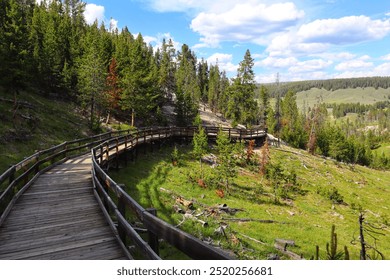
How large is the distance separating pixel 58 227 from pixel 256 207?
16.6 metres

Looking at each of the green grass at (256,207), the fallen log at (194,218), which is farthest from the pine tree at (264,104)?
the fallen log at (194,218)

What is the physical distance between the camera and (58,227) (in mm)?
7465

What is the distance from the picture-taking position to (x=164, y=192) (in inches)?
720

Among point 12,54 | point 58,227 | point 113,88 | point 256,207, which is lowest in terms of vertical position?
point 256,207

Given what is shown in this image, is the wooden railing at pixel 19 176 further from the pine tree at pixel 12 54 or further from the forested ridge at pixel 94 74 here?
the forested ridge at pixel 94 74

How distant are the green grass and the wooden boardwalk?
17.3 feet

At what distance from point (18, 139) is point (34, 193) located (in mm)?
16597

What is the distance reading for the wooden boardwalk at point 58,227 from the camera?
6.00m

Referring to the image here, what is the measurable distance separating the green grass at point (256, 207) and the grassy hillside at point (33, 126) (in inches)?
363

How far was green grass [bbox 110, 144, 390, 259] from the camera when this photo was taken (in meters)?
15.0

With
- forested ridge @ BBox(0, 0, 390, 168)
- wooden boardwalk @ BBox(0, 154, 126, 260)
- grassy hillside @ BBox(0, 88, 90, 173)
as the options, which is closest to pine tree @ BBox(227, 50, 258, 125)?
forested ridge @ BBox(0, 0, 390, 168)

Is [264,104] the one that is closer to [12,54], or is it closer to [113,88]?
[113,88]

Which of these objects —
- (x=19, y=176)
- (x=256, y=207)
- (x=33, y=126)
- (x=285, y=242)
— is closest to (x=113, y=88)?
(x=33, y=126)

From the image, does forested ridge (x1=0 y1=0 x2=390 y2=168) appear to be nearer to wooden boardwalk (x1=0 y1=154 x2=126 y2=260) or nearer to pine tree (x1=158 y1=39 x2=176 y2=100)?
pine tree (x1=158 y1=39 x2=176 y2=100)
